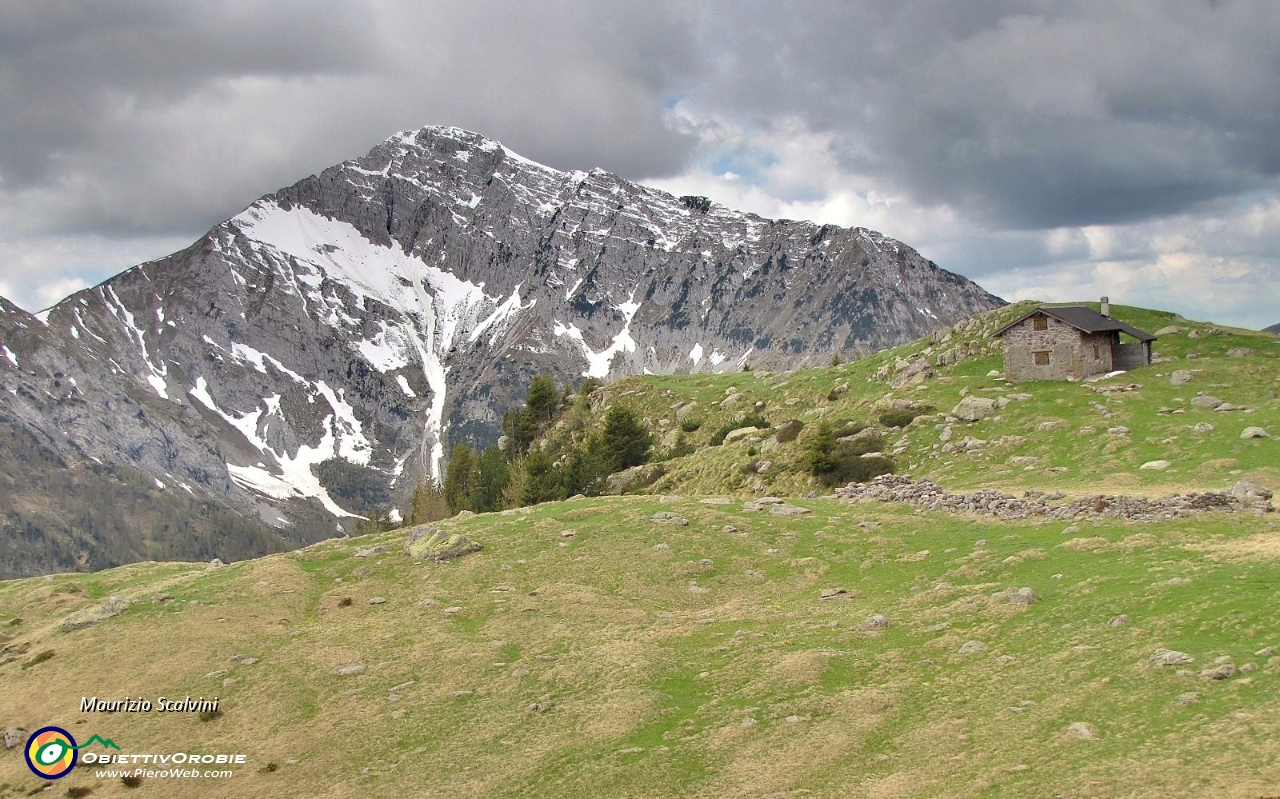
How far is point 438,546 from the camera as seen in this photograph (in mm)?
38688

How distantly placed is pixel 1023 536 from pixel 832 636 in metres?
11.3

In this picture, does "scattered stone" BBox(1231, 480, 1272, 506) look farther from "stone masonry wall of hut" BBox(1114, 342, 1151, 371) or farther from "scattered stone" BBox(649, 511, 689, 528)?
"stone masonry wall of hut" BBox(1114, 342, 1151, 371)

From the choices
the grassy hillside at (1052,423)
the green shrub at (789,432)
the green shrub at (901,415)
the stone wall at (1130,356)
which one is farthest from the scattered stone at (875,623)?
the stone wall at (1130,356)

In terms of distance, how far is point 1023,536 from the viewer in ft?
107

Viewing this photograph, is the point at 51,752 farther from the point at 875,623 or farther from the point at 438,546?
the point at 875,623

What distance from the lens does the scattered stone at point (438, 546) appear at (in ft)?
126

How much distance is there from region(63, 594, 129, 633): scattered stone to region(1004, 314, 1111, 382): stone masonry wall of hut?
198ft

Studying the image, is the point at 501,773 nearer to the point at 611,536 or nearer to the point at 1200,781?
the point at 1200,781

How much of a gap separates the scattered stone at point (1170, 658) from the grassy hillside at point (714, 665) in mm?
229

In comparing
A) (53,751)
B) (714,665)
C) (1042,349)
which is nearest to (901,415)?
(1042,349)

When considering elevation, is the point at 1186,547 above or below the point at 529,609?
above

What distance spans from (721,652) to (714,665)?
99cm

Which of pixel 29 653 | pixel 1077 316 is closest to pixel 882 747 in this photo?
pixel 29 653

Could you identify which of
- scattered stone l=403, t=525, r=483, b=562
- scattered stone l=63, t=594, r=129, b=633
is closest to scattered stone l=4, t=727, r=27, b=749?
scattered stone l=63, t=594, r=129, b=633
